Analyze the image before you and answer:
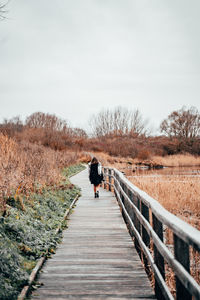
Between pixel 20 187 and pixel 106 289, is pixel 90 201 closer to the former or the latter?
pixel 20 187

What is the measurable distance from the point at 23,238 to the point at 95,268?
1405 mm

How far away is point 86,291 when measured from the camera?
3.70 meters

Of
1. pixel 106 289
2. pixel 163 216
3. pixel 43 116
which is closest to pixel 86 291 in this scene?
pixel 106 289

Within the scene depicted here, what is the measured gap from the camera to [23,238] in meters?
5.15

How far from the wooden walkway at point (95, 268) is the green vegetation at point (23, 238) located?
241mm

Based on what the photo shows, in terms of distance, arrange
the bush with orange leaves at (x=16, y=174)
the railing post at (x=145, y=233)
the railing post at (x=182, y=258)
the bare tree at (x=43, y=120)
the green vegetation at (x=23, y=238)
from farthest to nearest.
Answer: the bare tree at (x=43, y=120) → the bush with orange leaves at (x=16, y=174) → the railing post at (x=145, y=233) → the green vegetation at (x=23, y=238) → the railing post at (x=182, y=258)

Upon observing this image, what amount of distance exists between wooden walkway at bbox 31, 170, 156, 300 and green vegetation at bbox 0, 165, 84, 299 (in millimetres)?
241

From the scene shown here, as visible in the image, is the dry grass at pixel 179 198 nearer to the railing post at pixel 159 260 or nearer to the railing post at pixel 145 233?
the railing post at pixel 145 233

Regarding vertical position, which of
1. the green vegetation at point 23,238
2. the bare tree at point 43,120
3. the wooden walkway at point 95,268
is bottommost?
the wooden walkway at point 95,268

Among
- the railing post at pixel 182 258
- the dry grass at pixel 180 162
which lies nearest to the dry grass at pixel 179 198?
the railing post at pixel 182 258

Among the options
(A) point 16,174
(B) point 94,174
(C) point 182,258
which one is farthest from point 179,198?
(C) point 182,258

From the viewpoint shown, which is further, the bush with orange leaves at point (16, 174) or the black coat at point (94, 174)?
the black coat at point (94, 174)

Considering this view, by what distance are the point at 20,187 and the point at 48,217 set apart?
1036 mm

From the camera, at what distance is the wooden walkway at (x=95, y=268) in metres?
3.66
